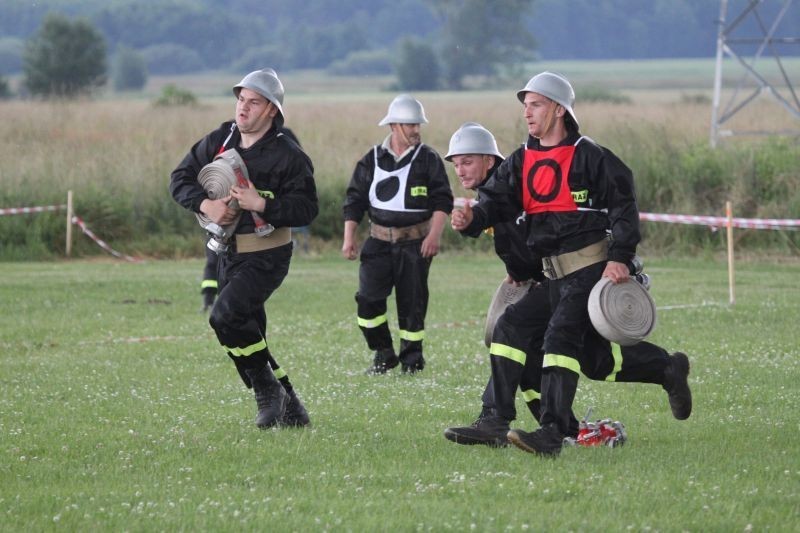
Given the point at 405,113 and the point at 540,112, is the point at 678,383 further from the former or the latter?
the point at 405,113

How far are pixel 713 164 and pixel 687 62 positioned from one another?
118 m

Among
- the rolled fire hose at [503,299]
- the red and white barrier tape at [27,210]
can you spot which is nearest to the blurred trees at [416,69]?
the red and white barrier tape at [27,210]

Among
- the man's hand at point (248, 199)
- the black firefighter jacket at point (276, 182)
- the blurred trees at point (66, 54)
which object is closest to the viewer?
the man's hand at point (248, 199)

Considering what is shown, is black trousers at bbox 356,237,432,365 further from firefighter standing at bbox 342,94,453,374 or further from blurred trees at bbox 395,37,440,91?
blurred trees at bbox 395,37,440,91

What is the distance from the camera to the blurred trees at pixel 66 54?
257 ft

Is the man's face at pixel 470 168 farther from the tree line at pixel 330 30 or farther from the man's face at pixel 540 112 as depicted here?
the tree line at pixel 330 30

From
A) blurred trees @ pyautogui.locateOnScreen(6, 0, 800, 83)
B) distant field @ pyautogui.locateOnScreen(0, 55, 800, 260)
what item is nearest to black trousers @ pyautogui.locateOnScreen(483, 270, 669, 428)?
distant field @ pyautogui.locateOnScreen(0, 55, 800, 260)

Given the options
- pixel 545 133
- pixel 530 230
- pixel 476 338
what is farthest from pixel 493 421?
pixel 476 338

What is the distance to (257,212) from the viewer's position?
8.52m

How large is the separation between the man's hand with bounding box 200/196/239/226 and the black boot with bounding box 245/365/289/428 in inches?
39.8

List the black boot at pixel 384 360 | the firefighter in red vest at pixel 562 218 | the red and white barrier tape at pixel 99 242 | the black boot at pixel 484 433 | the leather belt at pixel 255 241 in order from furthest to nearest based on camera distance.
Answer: the red and white barrier tape at pixel 99 242, the black boot at pixel 384 360, the leather belt at pixel 255 241, the black boot at pixel 484 433, the firefighter in red vest at pixel 562 218

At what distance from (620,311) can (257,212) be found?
2294 mm

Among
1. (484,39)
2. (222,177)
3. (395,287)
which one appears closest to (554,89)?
(222,177)

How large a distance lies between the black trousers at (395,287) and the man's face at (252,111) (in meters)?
3.35
